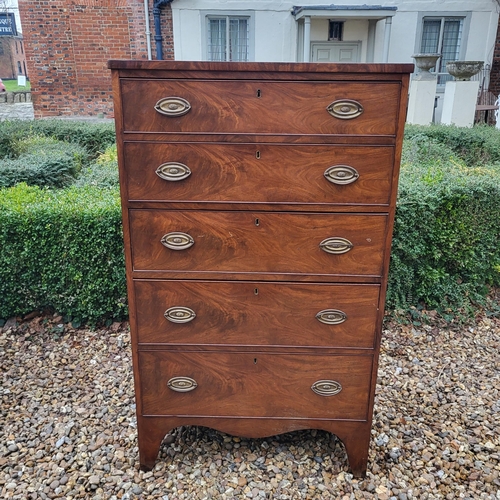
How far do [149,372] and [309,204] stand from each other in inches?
38.8

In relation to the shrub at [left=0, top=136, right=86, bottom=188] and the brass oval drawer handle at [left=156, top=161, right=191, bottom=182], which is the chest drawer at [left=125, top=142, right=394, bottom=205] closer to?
the brass oval drawer handle at [left=156, top=161, right=191, bottom=182]

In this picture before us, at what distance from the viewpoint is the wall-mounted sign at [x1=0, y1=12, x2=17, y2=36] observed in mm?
19891

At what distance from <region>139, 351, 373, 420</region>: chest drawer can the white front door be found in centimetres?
1171

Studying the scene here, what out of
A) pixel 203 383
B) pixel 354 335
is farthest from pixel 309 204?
pixel 203 383

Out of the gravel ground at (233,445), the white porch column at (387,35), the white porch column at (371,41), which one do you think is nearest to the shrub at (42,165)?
the gravel ground at (233,445)

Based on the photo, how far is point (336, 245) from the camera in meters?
1.85

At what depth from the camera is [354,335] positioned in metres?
1.97

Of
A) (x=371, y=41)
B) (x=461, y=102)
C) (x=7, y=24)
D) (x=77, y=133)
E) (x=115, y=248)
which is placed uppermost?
(x=7, y=24)

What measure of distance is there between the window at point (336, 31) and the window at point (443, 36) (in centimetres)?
211

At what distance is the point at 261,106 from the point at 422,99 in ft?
30.6

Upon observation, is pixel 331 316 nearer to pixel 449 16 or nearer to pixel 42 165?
pixel 42 165

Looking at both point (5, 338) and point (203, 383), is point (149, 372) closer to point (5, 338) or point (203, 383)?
point (203, 383)

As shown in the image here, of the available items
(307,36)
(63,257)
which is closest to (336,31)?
(307,36)

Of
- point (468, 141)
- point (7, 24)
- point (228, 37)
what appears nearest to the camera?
point (468, 141)
